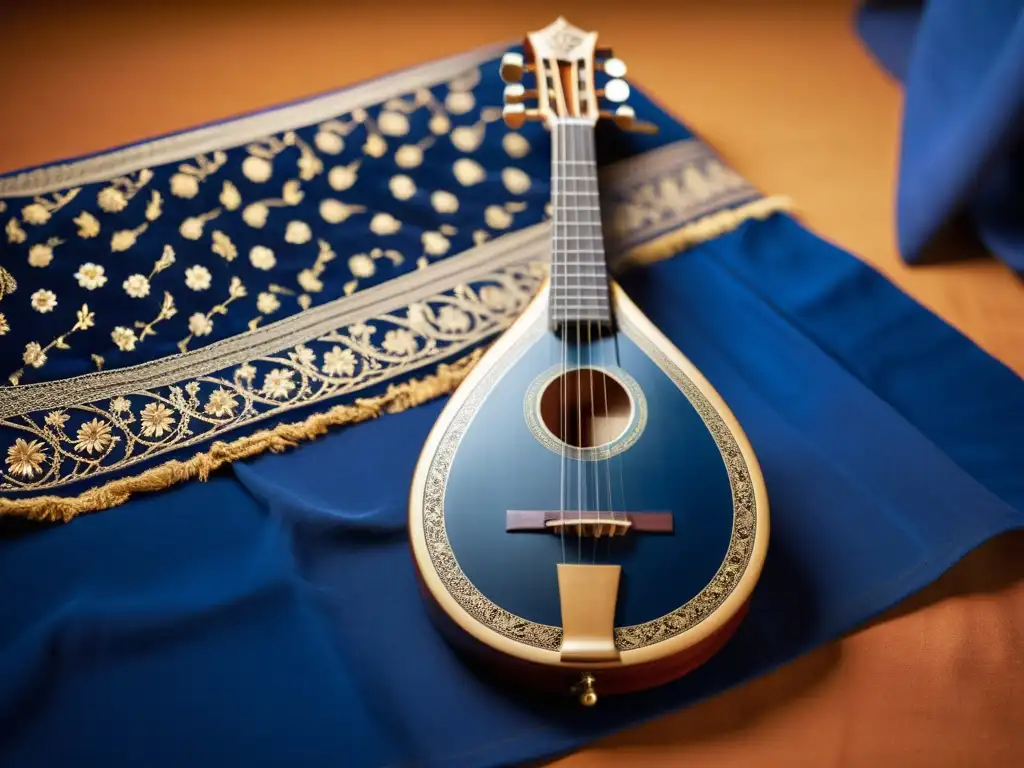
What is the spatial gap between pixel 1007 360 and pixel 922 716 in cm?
68

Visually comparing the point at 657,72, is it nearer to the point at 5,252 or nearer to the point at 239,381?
the point at 239,381

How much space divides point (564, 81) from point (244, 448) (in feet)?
2.66

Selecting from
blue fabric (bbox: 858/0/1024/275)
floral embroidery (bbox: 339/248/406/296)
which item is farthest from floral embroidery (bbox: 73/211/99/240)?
blue fabric (bbox: 858/0/1024/275)

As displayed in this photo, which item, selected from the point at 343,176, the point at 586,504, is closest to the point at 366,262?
the point at 343,176

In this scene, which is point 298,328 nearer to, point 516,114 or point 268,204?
point 268,204

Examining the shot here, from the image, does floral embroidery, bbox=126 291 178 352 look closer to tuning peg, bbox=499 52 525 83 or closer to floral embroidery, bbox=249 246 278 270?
floral embroidery, bbox=249 246 278 270

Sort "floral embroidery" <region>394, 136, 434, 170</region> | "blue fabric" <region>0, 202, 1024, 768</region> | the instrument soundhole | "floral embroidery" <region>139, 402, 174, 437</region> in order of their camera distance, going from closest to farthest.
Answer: "blue fabric" <region>0, 202, 1024, 768</region> → the instrument soundhole → "floral embroidery" <region>139, 402, 174, 437</region> → "floral embroidery" <region>394, 136, 434, 170</region>

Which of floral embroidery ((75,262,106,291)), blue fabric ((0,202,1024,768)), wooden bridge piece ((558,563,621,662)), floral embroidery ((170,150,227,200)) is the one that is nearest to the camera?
wooden bridge piece ((558,563,621,662))

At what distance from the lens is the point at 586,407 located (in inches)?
43.3

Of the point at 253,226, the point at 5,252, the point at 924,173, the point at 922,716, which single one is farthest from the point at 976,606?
the point at 5,252

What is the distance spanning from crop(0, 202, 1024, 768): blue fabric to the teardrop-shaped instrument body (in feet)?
0.45

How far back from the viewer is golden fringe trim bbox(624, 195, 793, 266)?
4.93ft

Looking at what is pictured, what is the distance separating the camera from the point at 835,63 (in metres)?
1.99

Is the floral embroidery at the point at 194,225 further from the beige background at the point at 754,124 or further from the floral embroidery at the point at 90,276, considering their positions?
the beige background at the point at 754,124
